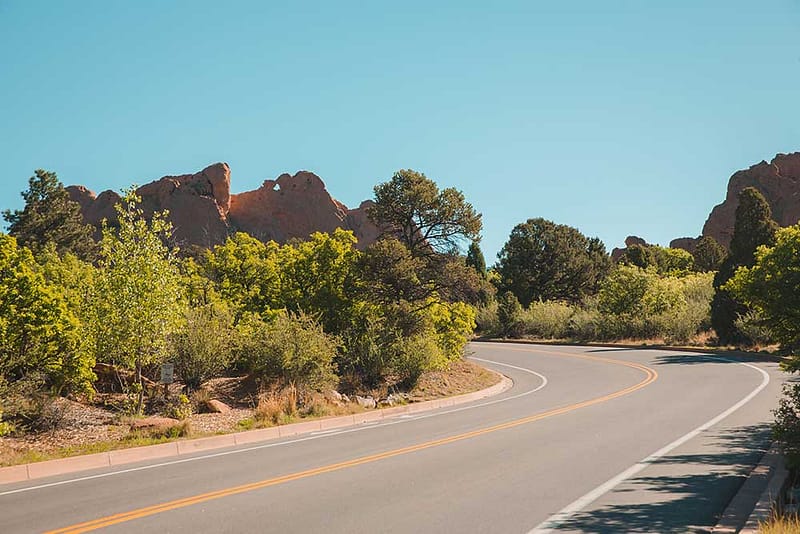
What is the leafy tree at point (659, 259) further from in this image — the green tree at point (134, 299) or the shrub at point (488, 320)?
the green tree at point (134, 299)

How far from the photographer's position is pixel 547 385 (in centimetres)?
2203

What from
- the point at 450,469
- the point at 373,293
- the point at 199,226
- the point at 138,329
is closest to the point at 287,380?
the point at 138,329

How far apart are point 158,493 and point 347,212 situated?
81.5 m

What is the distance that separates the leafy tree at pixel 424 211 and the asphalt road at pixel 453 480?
1017 cm

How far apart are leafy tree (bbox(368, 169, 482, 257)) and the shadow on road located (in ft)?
49.8

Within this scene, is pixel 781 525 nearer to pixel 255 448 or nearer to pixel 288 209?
pixel 255 448

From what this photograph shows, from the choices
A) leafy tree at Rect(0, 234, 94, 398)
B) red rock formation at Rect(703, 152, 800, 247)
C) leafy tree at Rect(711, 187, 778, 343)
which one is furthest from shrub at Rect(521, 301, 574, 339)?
red rock formation at Rect(703, 152, 800, 247)

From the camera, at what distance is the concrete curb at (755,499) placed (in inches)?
231

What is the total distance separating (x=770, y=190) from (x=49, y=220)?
94.3 meters

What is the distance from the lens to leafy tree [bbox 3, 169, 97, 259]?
4212 cm

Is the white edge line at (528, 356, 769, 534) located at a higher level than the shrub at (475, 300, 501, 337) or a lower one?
lower

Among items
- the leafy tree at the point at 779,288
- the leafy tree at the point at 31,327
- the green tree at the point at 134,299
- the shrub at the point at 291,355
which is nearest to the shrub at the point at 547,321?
the shrub at the point at 291,355

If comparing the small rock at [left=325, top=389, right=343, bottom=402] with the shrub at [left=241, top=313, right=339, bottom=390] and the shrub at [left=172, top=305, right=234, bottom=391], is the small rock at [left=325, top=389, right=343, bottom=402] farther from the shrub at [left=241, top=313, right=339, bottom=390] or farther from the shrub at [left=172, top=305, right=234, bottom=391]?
the shrub at [left=172, top=305, right=234, bottom=391]

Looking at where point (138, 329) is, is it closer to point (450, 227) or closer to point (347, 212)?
point (450, 227)
